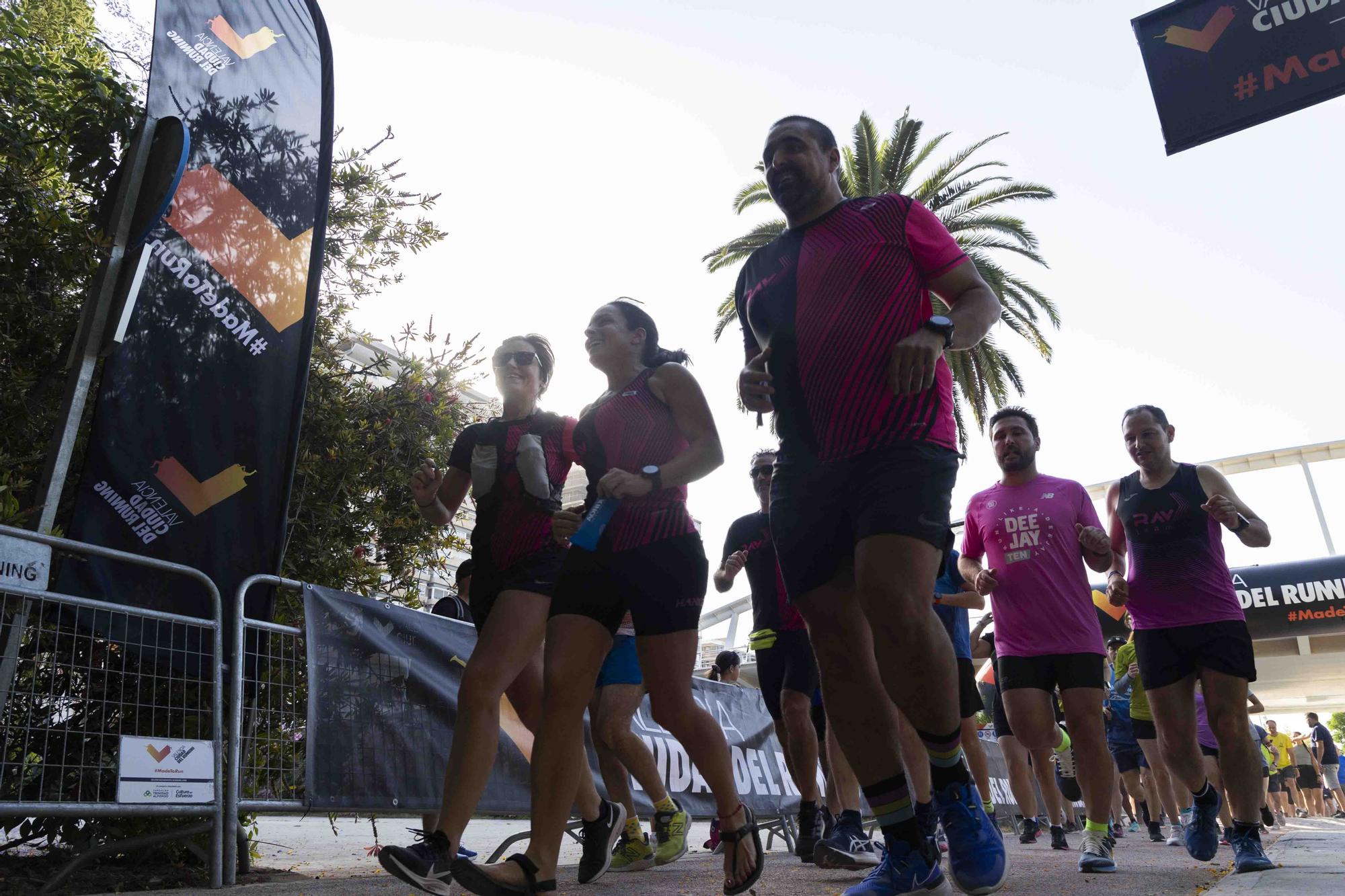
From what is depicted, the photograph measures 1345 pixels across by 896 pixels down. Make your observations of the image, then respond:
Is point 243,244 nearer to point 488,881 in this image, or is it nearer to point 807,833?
point 488,881

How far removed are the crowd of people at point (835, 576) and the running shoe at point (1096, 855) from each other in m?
0.01

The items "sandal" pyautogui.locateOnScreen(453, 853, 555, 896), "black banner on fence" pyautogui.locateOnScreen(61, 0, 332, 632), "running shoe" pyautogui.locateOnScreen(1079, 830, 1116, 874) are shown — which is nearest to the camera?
"sandal" pyautogui.locateOnScreen(453, 853, 555, 896)

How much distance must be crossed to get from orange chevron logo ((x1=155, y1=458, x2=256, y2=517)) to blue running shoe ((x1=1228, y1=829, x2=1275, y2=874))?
15.1 feet

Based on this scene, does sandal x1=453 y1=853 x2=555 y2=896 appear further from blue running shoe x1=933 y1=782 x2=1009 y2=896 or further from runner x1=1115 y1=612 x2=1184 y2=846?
runner x1=1115 y1=612 x2=1184 y2=846

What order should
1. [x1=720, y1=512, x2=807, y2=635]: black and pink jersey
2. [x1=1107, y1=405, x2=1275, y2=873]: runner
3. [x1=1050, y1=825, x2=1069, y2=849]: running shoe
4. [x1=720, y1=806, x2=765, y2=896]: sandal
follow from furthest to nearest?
Answer: [x1=1050, y1=825, x2=1069, y2=849]: running shoe < [x1=720, y1=512, x2=807, y2=635]: black and pink jersey < [x1=1107, y1=405, x2=1275, y2=873]: runner < [x1=720, y1=806, x2=765, y2=896]: sandal

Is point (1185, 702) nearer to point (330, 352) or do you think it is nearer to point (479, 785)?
point (479, 785)

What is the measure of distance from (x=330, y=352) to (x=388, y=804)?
300 centimetres

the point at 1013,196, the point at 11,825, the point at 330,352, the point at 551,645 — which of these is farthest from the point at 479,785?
the point at 1013,196

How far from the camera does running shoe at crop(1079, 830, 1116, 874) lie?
4160 mm

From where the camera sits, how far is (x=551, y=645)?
3127 millimetres

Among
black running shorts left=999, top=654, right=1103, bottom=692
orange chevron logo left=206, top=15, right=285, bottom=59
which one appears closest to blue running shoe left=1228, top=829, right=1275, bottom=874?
black running shorts left=999, top=654, right=1103, bottom=692

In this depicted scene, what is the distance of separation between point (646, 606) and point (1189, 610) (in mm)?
2987

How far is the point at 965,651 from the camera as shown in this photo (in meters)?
6.57

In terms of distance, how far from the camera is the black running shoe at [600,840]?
3.81 m
